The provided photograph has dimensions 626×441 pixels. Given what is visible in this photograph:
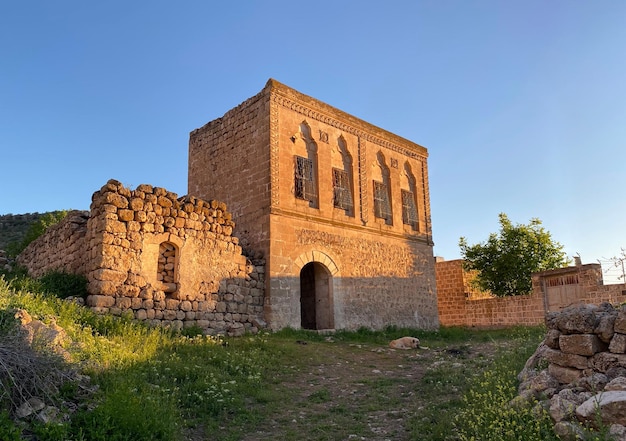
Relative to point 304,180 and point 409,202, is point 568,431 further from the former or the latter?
point 409,202

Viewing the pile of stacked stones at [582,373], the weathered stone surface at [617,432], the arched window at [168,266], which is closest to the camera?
the weathered stone surface at [617,432]

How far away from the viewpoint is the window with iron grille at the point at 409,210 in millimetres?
17297

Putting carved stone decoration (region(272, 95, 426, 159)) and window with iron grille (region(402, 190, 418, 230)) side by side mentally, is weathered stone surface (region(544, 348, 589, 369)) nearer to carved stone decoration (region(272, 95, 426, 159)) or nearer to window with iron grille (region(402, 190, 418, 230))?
carved stone decoration (region(272, 95, 426, 159))

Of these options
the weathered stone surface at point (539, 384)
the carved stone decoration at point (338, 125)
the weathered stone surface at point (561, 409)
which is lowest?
the weathered stone surface at point (561, 409)

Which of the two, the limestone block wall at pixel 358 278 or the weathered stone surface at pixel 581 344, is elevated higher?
the limestone block wall at pixel 358 278

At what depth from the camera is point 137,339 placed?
7734mm

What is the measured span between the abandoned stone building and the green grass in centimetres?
122

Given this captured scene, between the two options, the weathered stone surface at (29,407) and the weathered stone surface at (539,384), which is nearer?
the weathered stone surface at (29,407)

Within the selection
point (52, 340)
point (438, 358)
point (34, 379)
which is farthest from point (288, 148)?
point (34, 379)

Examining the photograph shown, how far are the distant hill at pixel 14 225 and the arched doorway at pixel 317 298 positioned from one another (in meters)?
20.0

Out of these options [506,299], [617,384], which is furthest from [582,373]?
[506,299]

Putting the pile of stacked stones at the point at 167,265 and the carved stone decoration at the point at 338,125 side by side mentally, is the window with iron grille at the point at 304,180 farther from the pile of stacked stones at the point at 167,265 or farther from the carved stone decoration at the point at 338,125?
the pile of stacked stones at the point at 167,265

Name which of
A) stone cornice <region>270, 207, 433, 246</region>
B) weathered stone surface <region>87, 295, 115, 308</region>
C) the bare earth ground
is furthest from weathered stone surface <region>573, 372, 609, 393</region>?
stone cornice <region>270, 207, 433, 246</region>

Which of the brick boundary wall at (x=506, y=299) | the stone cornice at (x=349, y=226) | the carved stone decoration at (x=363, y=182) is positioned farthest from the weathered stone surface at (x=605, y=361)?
the brick boundary wall at (x=506, y=299)
